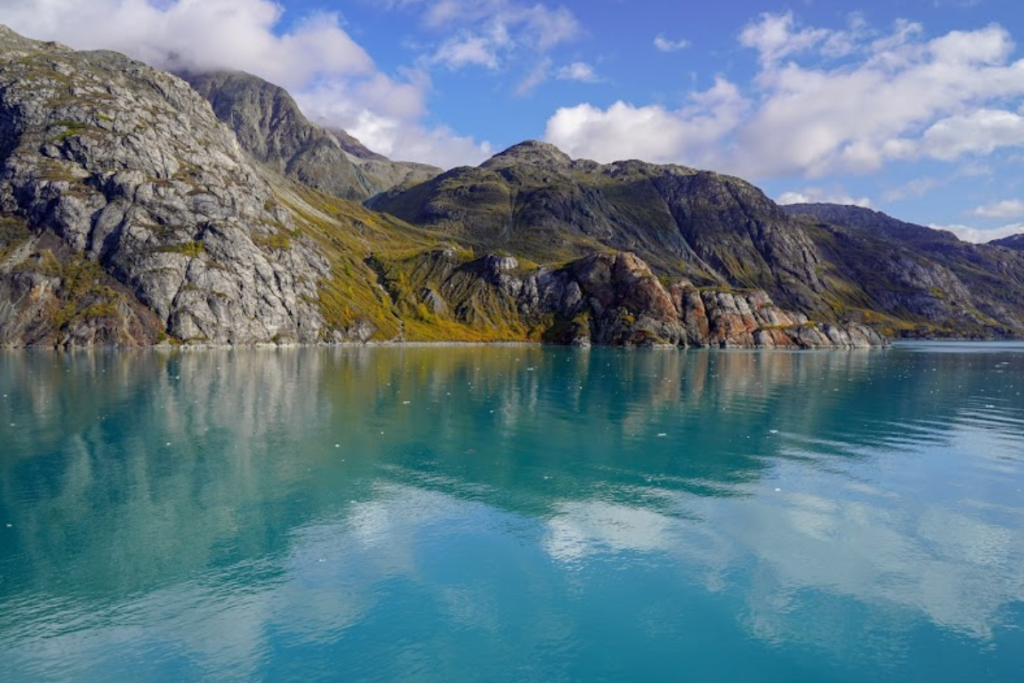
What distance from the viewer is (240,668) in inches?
895

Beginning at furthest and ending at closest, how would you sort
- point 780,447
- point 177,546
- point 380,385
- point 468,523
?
point 380,385
point 780,447
point 468,523
point 177,546

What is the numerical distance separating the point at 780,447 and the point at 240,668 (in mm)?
50266

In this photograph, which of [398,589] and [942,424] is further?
[942,424]

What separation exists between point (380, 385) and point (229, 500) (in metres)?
64.3

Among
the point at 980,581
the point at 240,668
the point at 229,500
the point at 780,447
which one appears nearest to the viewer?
the point at 240,668

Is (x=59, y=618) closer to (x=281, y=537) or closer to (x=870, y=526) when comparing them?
(x=281, y=537)

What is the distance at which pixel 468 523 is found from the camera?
3791cm

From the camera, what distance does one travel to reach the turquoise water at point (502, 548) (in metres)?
24.1

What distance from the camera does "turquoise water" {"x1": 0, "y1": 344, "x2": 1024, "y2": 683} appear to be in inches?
947

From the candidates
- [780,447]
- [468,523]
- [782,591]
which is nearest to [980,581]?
[782,591]

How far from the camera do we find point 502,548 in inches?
1344

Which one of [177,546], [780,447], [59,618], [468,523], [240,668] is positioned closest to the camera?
[240,668]

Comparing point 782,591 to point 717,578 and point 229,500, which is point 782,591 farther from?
point 229,500

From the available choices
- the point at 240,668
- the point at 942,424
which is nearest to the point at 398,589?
the point at 240,668
